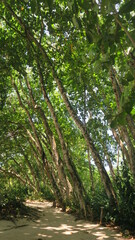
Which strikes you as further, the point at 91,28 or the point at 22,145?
the point at 22,145

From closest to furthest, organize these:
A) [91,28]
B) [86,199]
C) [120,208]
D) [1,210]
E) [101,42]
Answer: [101,42], [91,28], [120,208], [1,210], [86,199]

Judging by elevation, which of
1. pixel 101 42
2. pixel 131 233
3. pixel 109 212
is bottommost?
pixel 131 233

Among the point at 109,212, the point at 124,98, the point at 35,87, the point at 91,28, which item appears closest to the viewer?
the point at 124,98

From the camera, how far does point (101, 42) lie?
1277mm

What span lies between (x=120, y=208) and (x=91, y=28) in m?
6.34

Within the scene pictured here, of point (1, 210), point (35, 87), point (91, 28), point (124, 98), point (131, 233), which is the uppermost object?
point (35, 87)

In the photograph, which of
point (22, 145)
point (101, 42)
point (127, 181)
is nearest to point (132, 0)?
point (101, 42)

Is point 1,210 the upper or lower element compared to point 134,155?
lower

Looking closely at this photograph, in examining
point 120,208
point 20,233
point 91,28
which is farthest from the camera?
point 120,208

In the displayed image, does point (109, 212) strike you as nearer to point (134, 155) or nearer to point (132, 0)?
point (134, 155)

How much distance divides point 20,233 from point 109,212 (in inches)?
118

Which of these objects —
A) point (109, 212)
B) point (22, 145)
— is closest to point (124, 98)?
point (109, 212)

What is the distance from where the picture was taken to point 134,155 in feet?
18.4

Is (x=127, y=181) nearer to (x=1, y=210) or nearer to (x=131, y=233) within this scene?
(x=131, y=233)
